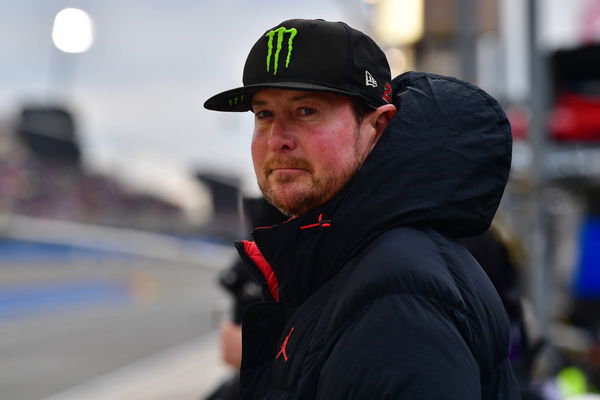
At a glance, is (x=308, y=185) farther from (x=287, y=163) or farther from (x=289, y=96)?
(x=289, y=96)

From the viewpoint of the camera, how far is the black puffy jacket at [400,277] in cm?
156

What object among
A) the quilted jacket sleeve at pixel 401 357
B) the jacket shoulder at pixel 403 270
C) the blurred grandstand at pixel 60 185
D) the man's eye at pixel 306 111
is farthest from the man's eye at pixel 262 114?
the blurred grandstand at pixel 60 185

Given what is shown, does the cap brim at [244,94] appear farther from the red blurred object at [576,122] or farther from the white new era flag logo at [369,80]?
the red blurred object at [576,122]

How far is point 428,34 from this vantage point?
11367 mm

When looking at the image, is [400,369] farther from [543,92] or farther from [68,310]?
[68,310]

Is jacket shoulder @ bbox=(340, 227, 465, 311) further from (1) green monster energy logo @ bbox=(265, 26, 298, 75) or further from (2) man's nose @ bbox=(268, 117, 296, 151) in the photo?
(1) green monster energy logo @ bbox=(265, 26, 298, 75)

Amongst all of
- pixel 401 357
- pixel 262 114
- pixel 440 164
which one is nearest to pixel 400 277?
pixel 401 357

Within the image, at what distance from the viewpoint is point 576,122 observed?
760 centimetres

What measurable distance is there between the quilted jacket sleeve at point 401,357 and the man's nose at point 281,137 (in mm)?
445

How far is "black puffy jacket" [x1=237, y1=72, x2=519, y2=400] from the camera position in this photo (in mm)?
1564

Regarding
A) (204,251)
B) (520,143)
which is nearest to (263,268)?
(520,143)

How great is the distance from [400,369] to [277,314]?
0.51 metres

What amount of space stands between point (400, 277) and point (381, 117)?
49cm

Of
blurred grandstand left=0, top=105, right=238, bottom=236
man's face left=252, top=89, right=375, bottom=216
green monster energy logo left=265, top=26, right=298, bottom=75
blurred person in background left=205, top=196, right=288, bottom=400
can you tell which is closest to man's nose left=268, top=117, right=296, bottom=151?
man's face left=252, top=89, right=375, bottom=216
